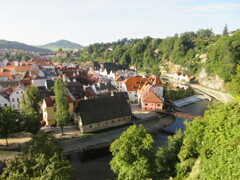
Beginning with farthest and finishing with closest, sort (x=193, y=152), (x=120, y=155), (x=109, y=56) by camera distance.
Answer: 1. (x=109, y=56)
2. (x=193, y=152)
3. (x=120, y=155)

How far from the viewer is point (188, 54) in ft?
361

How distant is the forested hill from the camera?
7656cm

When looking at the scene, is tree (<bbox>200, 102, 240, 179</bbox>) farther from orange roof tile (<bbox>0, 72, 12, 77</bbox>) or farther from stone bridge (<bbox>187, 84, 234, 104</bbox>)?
orange roof tile (<bbox>0, 72, 12, 77</bbox>)

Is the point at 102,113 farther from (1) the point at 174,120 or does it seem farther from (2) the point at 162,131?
(1) the point at 174,120

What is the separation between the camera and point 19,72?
83.9 metres

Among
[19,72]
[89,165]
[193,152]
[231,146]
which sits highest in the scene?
[19,72]

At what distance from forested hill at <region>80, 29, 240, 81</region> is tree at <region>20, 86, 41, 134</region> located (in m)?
75.2

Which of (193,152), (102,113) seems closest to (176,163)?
(193,152)

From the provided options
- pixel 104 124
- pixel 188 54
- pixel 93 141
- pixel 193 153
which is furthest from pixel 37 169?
pixel 188 54

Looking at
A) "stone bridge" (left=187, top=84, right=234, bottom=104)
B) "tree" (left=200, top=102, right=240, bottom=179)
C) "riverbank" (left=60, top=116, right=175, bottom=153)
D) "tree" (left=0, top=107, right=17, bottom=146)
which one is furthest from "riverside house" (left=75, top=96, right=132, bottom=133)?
"stone bridge" (left=187, top=84, right=234, bottom=104)

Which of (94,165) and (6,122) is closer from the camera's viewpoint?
(94,165)

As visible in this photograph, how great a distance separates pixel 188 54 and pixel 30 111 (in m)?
103

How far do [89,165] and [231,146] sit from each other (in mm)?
22436

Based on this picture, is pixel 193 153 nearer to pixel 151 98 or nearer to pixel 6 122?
pixel 151 98
